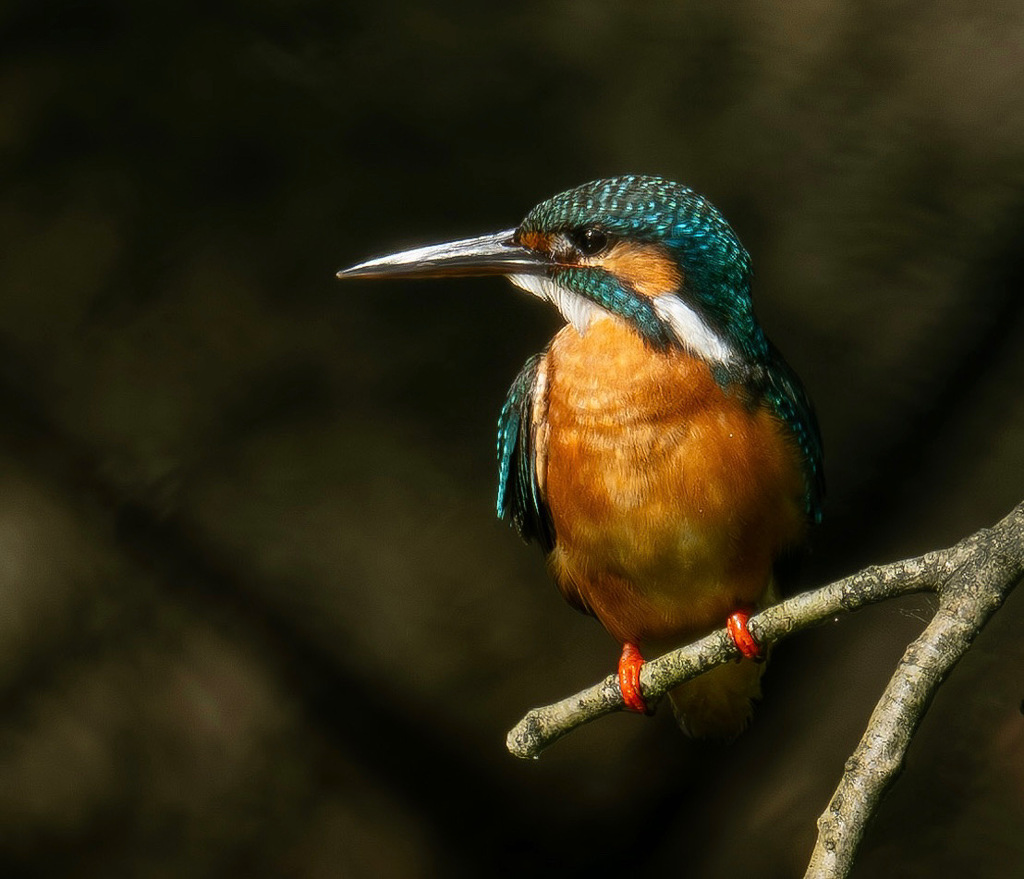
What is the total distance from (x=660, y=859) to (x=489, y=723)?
0.52 m

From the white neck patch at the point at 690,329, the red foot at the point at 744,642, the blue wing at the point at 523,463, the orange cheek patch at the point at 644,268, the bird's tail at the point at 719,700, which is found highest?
the orange cheek patch at the point at 644,268

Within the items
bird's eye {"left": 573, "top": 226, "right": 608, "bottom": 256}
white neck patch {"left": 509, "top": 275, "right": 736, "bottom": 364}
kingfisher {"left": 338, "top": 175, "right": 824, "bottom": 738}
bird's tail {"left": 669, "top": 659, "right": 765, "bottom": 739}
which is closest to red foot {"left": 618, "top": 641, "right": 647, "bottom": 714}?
kingfisher {"left": 338, "top": 175, "right": 824, "bottom": 738}

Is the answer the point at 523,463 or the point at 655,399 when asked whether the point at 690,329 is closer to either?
the point at 655,399

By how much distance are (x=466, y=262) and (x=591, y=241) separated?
0.17m

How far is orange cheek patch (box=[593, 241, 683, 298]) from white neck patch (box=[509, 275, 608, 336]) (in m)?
0.06

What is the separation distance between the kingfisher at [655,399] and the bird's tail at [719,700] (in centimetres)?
26

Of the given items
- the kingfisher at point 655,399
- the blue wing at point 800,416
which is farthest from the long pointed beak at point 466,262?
the blue wing at point 800,416

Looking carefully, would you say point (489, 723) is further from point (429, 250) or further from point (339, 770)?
point (429, 250)

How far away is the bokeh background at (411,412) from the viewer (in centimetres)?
243

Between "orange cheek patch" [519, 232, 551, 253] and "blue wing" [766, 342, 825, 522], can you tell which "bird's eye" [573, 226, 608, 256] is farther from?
"blue wing" [766, 342, 825, 522]

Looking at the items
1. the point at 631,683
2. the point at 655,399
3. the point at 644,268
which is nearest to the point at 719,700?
the point at 631,683

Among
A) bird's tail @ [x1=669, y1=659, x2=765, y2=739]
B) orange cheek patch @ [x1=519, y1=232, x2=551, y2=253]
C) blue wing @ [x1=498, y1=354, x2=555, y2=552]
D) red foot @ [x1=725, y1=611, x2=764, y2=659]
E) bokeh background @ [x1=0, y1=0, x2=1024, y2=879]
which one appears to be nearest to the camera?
red foot @ [x1=725, y1=611, x2=764, y2=659]

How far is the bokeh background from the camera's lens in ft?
7.98

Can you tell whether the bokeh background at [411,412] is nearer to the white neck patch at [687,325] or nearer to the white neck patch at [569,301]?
the white neck patch at [569,301]
